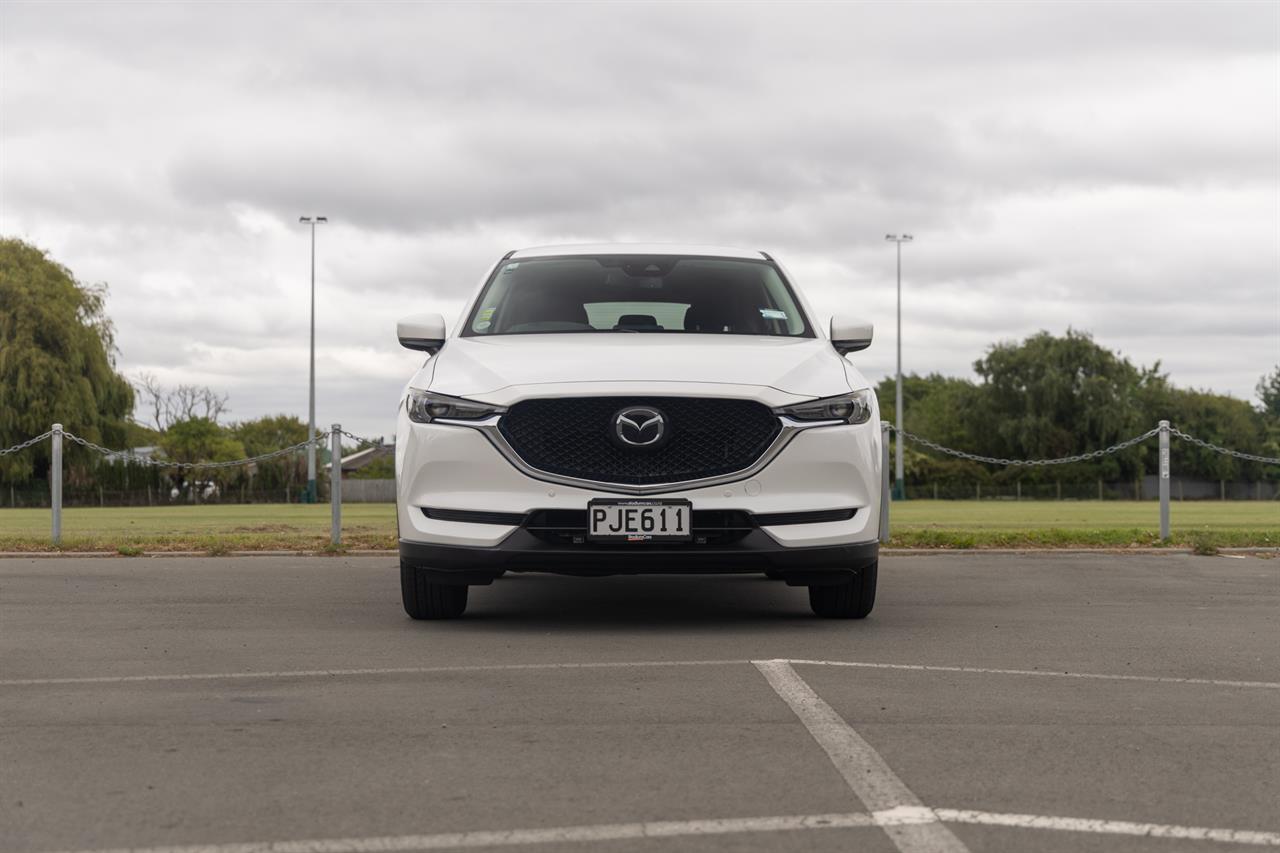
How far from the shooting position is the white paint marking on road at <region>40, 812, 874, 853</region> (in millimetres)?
3371

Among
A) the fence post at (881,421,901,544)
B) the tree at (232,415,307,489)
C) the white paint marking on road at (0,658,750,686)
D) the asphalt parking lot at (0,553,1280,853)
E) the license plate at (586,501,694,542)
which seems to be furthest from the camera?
the tree at (232,415,307,489)

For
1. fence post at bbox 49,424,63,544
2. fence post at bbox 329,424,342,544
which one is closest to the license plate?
fence post at bbox 329,424,342,544

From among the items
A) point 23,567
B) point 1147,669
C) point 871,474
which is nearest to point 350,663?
point 871,474

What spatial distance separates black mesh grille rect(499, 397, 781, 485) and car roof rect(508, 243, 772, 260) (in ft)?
7.33

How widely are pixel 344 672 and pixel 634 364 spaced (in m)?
2.10

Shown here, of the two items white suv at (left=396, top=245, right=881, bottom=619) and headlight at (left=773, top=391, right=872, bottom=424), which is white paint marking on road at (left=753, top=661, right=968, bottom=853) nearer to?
white suv at (left=396, top=245, right=881, bottom=619)

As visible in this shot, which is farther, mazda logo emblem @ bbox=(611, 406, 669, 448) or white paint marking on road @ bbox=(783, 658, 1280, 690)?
mazda logo emblem @ bbox=(611, 406, 669, 448)

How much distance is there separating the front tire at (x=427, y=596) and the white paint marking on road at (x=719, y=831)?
4178 mm

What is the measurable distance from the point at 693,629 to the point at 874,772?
338cm

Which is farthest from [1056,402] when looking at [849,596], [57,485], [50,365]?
[849,596]

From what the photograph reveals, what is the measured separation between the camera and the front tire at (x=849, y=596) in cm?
770

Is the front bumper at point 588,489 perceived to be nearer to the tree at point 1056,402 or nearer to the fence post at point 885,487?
the fence post at point 885,487

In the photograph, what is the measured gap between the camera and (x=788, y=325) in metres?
8.52

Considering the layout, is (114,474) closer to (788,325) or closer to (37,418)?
(37,418)
